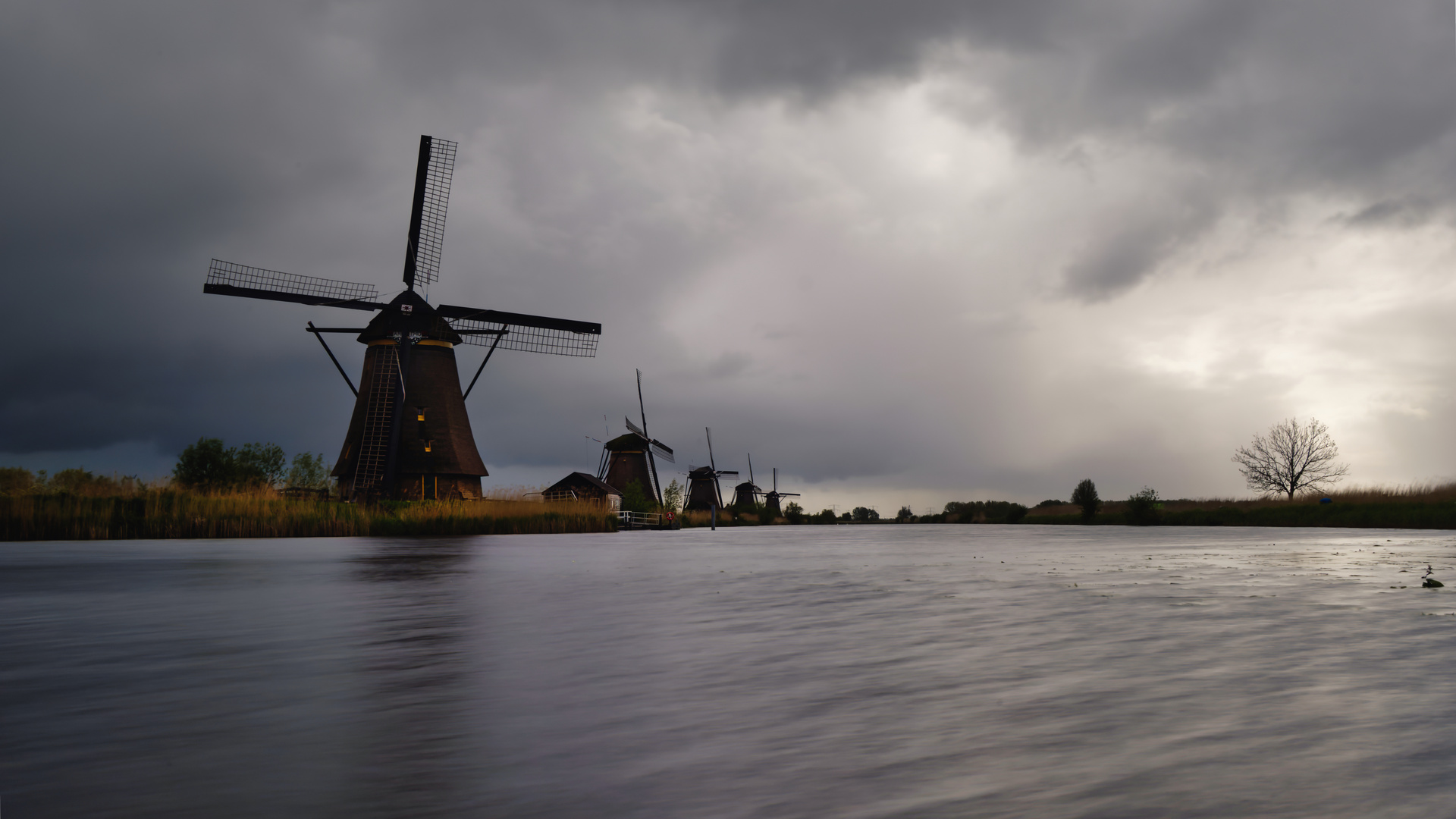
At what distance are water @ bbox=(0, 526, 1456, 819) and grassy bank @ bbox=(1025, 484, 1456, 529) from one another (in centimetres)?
3846

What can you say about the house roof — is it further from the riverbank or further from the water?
the water

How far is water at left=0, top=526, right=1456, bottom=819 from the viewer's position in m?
2.54

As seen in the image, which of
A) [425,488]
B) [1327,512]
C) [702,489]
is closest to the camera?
[425,488]

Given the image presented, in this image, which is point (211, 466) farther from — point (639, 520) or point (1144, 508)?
point (1144, 508)

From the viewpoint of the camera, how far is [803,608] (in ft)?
26.8

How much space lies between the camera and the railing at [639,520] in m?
57.3

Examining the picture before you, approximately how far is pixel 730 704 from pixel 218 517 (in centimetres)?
2430

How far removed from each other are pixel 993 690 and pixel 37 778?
386cm

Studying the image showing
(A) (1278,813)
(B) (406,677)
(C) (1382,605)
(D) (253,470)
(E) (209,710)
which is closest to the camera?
(A) (1278,813)

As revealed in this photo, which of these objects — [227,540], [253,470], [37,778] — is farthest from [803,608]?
[253,470]

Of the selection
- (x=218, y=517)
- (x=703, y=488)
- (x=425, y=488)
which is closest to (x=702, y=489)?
(x=703, y=488)

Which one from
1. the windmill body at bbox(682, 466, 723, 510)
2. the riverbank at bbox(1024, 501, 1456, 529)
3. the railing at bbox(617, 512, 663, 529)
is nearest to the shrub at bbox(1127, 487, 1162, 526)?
the riverbank at bbox(1024, 501, 1456, 529)

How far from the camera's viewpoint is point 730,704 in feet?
12.7

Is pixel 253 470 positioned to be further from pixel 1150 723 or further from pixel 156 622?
pixel 1150 723
